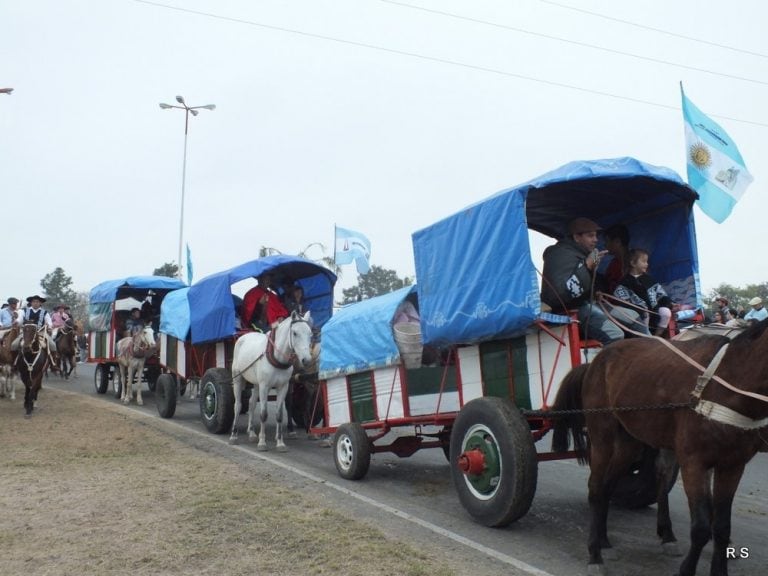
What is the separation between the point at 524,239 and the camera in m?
5.71

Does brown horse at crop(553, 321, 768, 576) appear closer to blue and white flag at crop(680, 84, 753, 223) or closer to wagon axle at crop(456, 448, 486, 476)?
wagon axle at crop(456, 448, 486, 476)

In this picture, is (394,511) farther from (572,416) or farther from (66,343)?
(66,343)

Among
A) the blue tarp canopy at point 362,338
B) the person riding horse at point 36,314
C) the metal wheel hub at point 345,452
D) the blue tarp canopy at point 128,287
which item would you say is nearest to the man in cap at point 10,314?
the person riding horse at point 36,314

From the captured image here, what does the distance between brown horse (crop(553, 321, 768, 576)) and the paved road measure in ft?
1.26

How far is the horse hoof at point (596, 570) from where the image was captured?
486 centimetres

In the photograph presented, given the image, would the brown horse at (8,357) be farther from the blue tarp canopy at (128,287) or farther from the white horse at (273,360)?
the white horse at (273,360)

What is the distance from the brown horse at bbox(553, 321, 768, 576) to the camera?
14.0ft

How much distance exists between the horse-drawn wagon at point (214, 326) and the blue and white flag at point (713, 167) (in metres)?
6.27

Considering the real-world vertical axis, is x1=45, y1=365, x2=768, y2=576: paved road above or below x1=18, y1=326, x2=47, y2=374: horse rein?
below

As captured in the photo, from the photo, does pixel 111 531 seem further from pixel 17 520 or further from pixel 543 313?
pixel 543 313

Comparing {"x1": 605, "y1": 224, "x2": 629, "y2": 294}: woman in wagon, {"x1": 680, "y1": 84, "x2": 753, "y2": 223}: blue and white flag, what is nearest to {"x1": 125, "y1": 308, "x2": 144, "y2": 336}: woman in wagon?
{"x1": 605, "y1": 224, "x2": 629, "y2": 294}: woman in wagon

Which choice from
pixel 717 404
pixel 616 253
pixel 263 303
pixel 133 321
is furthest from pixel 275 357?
pixel 133 321

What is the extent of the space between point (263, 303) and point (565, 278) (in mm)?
6961

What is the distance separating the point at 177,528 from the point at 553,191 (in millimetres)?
4752
